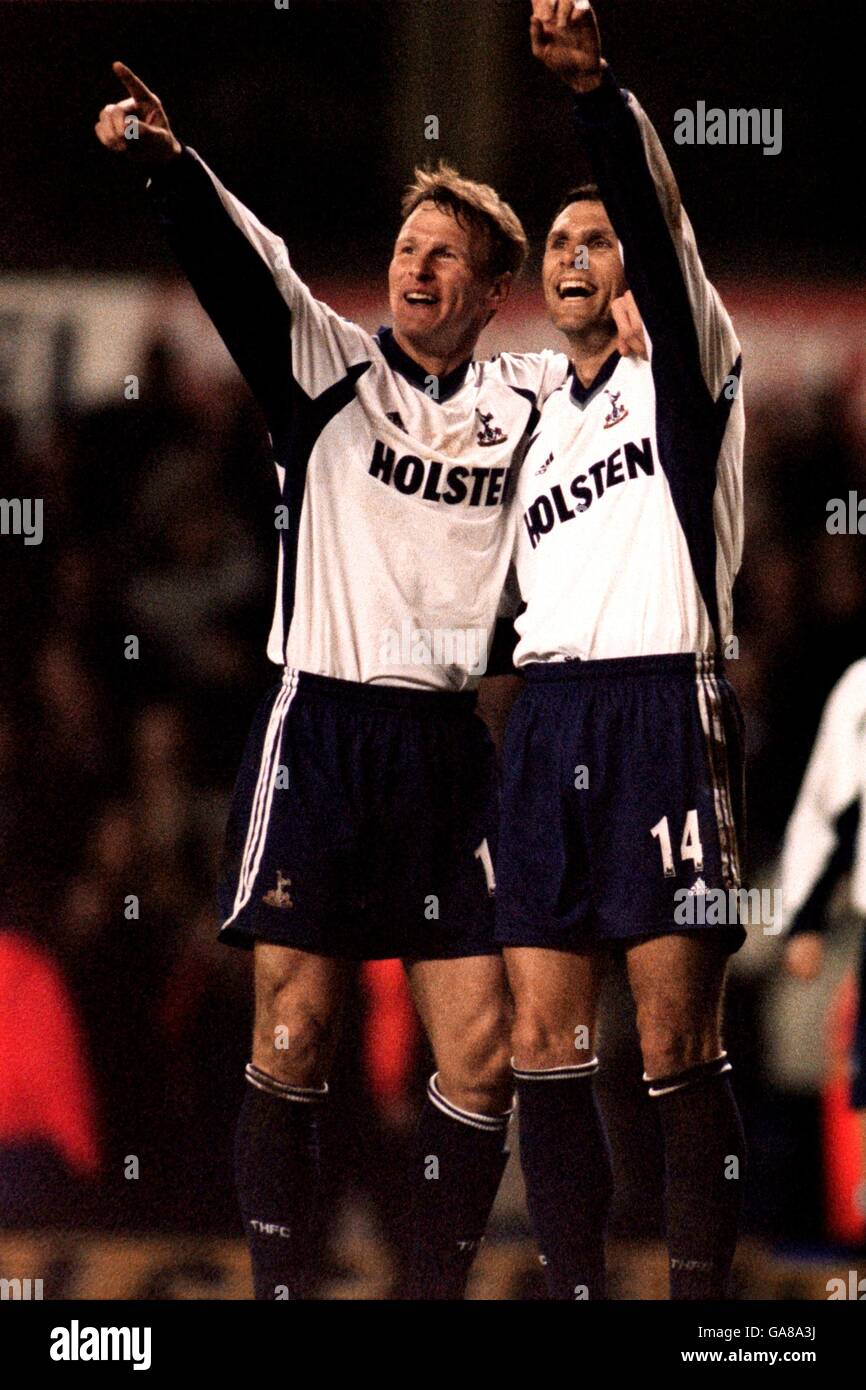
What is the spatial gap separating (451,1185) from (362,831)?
2.05 feet

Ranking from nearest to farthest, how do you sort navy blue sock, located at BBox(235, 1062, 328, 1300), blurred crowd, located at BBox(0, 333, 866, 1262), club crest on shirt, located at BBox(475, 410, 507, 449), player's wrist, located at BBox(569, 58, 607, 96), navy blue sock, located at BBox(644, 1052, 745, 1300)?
1. player's wrist, located at BBox(569, 58, 607, 96)
2. navy blue sock, located at BBox(644, 1052, 745, 1300)
3. navy blue sock, located at BBox(235, 1062, 328, 1300)
4. club crest on shirt, located at BBox(475, 410, 507, 449)
5. blurred crowd, located at BBox(0, 333, 866, 1262)

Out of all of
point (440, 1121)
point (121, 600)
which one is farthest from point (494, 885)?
point (121, 600)

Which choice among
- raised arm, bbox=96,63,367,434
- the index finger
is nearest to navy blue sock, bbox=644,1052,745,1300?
raised arm, bbox=96,63,367,434

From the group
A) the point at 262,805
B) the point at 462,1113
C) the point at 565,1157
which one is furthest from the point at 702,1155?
the point at 262,805

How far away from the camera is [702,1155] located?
2.87 m

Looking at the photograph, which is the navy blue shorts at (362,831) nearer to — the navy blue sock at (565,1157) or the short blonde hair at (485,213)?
the navy blue sock at (565,1157)

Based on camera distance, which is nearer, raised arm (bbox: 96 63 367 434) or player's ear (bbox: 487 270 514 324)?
raised arm (bbox: 96 63 367 434)

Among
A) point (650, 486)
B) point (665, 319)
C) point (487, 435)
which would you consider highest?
point (665, 319)

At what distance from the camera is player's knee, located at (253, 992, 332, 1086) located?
304 cm

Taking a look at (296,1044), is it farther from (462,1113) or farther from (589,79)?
(589,79)

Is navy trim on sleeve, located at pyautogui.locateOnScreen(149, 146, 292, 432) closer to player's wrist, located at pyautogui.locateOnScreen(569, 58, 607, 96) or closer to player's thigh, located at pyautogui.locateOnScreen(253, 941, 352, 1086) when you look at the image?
player's wrist, located at pyautogui.locateOnScreen(569, 58, 607, 96)

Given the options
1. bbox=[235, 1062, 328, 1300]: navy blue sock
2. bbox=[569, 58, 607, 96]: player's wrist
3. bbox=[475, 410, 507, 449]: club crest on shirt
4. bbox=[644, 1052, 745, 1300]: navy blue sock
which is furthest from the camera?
bbox=[475, 410, 507, 449]: club crest on shirt

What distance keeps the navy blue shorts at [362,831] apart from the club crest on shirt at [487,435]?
1.46 ft

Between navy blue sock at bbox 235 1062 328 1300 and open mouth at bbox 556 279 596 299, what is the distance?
140 cm
